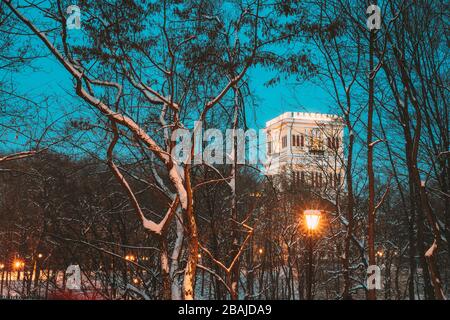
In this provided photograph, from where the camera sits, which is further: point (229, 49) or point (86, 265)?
point (86, 265)

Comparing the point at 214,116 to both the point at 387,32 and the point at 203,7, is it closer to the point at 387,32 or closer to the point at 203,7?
the point at 203,7

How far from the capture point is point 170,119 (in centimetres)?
1362

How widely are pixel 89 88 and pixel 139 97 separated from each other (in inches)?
153

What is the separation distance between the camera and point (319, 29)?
11.9 metres

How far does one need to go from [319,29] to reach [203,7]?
2.72 meters

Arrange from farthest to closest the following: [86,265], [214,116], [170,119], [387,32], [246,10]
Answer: [86,265], [214,116], [170,119], [387,32], [246,10]

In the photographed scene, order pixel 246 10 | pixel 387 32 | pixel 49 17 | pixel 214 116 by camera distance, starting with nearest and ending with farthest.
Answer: pixel 49 17 < pixel 246 10 < pixel 387 32 < pixel 214 116

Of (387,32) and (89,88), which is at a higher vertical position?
(387,32)

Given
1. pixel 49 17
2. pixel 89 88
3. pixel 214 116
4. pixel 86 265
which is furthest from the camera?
pixel 86 265

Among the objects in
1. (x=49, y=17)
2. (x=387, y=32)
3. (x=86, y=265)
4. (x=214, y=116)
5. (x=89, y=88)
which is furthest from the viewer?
(x=86, y=265)
